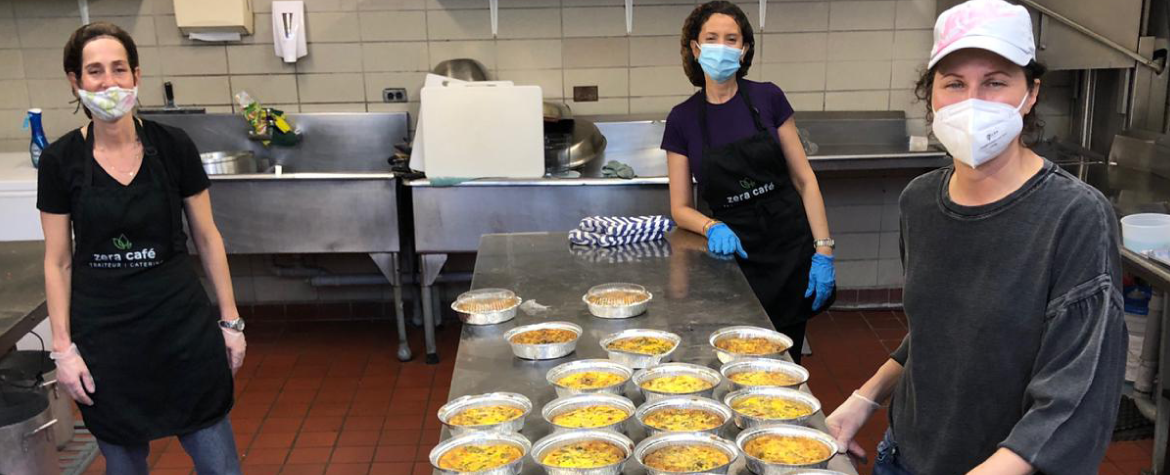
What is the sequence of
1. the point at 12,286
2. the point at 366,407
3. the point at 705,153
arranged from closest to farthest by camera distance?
the point at 12,286
the point at 705,153
the point at 366,407

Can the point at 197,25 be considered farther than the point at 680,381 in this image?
Yes

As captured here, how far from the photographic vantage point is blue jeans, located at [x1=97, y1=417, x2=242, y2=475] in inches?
90.9

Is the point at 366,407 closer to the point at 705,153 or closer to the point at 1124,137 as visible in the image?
the point at 705,153

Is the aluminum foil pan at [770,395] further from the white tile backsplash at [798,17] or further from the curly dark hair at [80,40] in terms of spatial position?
the white tile backsplash at [798,17]

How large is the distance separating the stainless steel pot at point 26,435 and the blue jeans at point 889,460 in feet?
7.81

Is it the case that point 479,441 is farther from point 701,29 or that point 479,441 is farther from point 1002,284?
point 701,29

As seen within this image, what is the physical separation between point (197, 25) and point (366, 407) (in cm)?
215

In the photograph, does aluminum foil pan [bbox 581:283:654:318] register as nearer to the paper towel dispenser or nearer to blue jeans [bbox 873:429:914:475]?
blue jeans [bbox 873:429:914:475]

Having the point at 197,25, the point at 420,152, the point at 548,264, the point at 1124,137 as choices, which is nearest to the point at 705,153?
the point at 548,264

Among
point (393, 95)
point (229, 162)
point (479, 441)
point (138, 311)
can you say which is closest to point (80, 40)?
point (138, 311)

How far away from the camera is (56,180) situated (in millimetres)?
2117

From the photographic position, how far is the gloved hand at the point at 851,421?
1.58 meters

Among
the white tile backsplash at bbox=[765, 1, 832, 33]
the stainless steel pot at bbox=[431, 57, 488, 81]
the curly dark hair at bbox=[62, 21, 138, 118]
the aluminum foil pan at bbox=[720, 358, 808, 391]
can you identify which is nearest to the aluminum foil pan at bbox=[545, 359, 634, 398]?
the aluminum foil pan at bbox=[720, 358, 808, 391]

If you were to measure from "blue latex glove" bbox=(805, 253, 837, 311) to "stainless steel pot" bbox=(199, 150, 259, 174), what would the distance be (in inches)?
118
